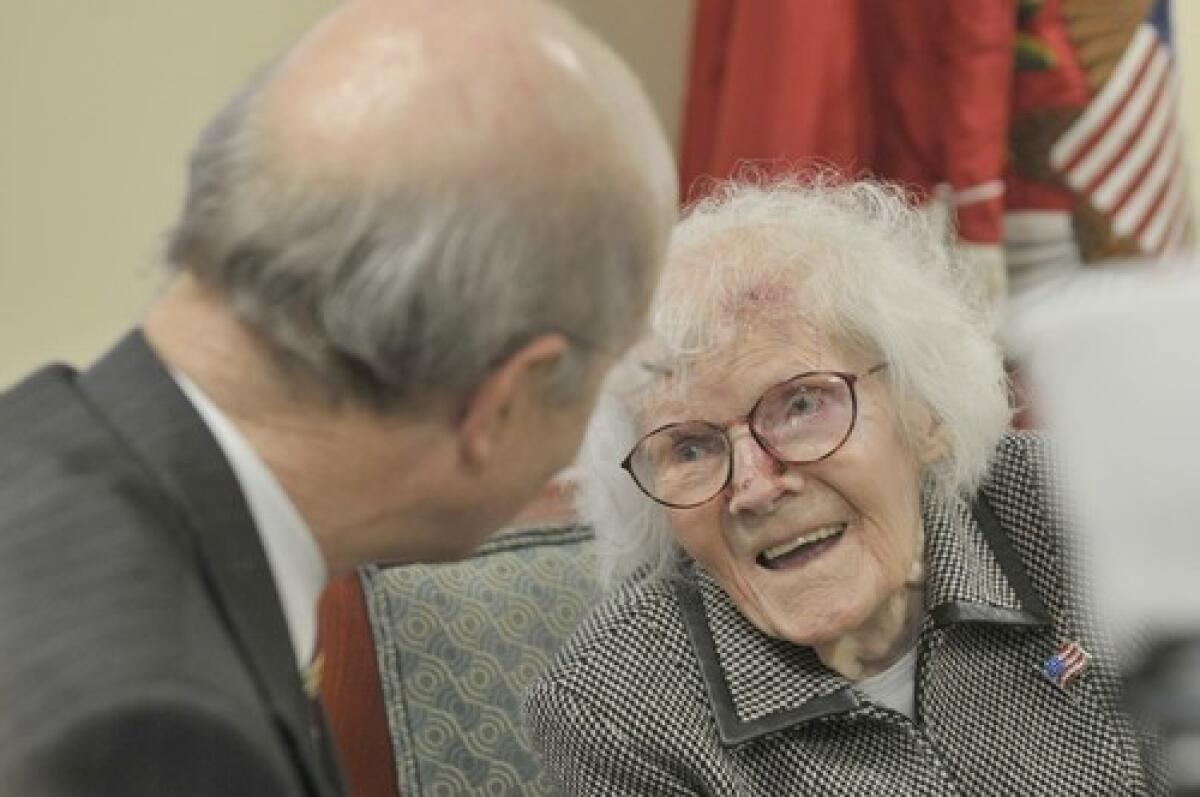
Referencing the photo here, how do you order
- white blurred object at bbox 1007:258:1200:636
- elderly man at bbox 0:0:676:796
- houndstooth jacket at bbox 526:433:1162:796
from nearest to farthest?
white blurred object at bbox 1007:258:1200:636
elderly man at bbox 0:0:676:796
houndstooth jacket at bbox 526:433:1162:796

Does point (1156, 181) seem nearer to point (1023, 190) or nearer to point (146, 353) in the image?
point (1023, 190)

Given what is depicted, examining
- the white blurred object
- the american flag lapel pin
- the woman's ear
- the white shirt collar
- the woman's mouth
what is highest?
the white blurred object

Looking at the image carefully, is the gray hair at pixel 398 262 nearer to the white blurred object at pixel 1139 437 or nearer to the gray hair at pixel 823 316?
the white blurred object at pixel 1139 437

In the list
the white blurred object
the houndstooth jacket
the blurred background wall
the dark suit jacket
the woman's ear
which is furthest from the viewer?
the blurred background wall

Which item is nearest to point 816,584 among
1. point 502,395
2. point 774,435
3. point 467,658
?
point 774,435

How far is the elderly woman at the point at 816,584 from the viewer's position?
6.19 feet

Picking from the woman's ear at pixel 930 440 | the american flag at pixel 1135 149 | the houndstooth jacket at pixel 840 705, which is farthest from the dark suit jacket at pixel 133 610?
the american flag at pixel 1135 149

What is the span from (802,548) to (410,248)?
0.97 meters

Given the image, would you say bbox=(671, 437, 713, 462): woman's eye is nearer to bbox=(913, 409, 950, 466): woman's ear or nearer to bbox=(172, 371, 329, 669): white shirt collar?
bbox=(913, 409, 950, 466): woman's ear

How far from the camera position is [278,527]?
1.14 m

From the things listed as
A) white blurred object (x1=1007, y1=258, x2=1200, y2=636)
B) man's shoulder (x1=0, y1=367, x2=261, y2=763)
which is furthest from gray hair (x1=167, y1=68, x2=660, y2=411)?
white blurred object (x1=1007, y1=258, x2=1200, y2=636)

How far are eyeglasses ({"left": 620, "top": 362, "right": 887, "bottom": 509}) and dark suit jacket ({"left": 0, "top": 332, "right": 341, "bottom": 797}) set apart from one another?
814 millimetres

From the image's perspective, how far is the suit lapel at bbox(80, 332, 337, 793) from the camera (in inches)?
42.0

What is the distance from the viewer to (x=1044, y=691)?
6.40 feet
